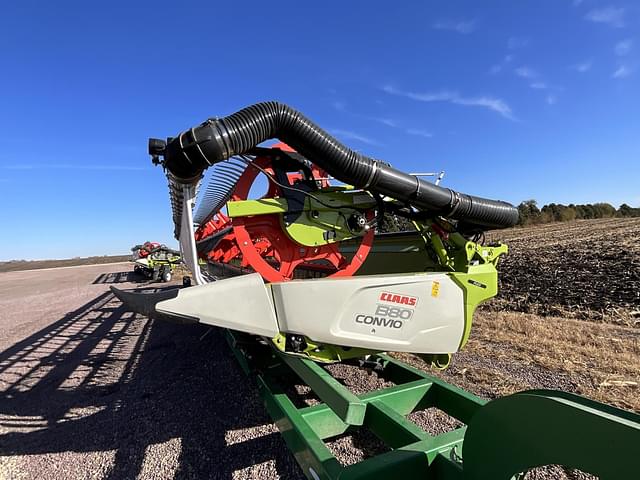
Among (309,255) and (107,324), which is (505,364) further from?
(107,324)

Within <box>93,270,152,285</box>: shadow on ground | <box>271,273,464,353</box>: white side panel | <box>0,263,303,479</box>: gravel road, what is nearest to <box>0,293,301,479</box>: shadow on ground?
<box>0,263,303,479</box>: gravel road

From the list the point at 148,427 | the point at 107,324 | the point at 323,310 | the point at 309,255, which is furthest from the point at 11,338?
the point at 323,310

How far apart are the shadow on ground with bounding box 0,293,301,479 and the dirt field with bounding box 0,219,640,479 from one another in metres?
0.02

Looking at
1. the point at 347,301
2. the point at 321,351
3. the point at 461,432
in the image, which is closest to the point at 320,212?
the point at 347,301

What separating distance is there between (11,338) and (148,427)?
21.4 feet

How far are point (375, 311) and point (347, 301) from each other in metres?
0.24

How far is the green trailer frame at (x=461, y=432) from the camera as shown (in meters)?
1.01

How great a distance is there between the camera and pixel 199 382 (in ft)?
15.1

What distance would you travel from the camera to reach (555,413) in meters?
1.11

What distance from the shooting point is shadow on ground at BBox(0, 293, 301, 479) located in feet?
9.96

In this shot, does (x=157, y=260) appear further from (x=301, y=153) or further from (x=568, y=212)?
(x=568, y=212)

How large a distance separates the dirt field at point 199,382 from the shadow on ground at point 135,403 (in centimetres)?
2

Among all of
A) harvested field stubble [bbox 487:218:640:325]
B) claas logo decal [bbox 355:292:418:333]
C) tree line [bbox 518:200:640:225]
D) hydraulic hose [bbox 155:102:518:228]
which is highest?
tree line [bbox 518:200:640:225]

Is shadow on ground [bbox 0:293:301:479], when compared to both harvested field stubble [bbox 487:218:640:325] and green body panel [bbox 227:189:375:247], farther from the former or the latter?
harvested field stubble [bbox 487:218:640:325]
